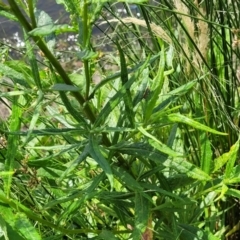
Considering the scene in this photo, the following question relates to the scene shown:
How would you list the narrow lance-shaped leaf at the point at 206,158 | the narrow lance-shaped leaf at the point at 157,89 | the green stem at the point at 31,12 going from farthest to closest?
the narrow lance-shaped leaf at the point at 206,158 < the narrow lance-shaped leaf at the point at 157,89 < the green stem at the point at 31,12

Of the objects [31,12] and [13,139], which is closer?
[31,12]

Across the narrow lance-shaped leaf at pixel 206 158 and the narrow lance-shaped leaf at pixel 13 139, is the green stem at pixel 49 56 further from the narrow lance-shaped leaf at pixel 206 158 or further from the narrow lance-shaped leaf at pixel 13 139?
the narrow lance-shaped leaf at pixel 206 158

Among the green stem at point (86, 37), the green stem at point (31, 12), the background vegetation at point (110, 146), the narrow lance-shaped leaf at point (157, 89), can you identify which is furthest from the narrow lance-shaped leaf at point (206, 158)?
the green stem at point (31, 12)

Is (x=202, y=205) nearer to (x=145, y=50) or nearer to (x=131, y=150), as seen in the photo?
(x=131, y=150)

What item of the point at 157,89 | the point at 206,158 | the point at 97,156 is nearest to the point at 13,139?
the point at 97,156

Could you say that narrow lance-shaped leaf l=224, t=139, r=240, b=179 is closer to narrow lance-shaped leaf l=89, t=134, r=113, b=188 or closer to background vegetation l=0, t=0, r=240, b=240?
background vegetation l=0, t=0, r=240, b=240

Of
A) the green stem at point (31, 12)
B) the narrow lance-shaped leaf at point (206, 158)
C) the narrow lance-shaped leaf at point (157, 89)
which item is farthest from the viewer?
the narrow lance-shaped leaf at point (206, 158)

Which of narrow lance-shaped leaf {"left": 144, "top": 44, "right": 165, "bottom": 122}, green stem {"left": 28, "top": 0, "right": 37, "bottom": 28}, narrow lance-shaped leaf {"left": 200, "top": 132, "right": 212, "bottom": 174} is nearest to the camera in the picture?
green stem {"left": 28, "top": 0, "right": 37, "bottom": 28}

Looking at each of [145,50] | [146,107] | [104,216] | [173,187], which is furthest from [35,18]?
[145,50]

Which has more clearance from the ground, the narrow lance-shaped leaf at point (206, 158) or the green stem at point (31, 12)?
the green stem at point (31, 12)

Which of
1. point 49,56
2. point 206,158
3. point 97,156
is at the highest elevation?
point 49,56

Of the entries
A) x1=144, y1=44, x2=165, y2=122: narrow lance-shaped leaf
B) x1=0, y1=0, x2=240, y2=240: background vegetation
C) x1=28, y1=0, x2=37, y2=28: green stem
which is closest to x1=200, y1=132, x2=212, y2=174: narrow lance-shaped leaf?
x1=0, y1=0, x2=240, y2=240: background vegetation

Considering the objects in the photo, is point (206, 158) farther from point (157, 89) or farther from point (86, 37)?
point (86, 37)

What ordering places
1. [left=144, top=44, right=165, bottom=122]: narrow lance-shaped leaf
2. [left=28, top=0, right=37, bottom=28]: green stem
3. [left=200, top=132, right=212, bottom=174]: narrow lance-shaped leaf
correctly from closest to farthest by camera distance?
[left=28, top=0, right=37, bottom=28]: green stem < [left=144, top=44, right=165, bottom=122]: narrow lance-shaped leaf < [left=200, top=132, right=212, bottom=174]: narrow lance-shaped leaf
